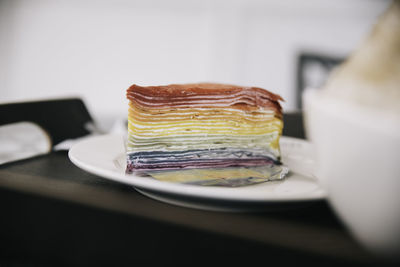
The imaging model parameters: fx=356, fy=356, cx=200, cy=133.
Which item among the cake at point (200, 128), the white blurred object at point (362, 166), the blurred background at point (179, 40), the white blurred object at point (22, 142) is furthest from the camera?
the blurred background at point (179, 40)

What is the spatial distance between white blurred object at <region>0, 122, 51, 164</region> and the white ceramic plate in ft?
0.50

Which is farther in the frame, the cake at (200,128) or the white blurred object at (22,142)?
the white blurred object at (22,142)

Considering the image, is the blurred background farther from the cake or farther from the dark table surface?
the dark table surface

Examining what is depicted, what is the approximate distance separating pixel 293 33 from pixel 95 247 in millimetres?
2927

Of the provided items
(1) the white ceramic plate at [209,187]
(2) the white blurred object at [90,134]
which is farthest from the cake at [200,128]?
(2) the white blurred object at [90,134]

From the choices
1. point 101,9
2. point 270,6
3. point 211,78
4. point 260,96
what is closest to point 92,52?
point 101,9

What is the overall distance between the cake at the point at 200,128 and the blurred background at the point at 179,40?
2265 mm

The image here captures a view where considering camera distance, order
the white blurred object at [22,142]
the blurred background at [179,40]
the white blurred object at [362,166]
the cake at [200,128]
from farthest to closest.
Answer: the blurred background at [179,40] → the white blurred object at [22,142] → the cake at [200,128] → the white blurred object at [362,166]

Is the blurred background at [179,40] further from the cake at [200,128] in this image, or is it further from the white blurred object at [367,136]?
the white blurred object at [367,136]

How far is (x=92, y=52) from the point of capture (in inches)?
125

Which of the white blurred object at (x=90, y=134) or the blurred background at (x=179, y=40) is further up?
the blurred background at (x=179, y=40)

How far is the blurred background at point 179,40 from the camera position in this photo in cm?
285

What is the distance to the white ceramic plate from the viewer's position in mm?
292

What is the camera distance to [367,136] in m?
0.21
